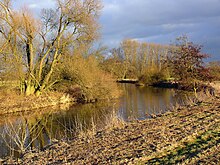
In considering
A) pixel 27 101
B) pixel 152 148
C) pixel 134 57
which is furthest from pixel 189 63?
pixel 134 57

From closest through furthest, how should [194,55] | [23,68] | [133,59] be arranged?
[194,55] → [23,68] → [133,59]

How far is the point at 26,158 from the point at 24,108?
15.3 m

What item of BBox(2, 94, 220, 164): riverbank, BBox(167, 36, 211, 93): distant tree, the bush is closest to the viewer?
BBox(2, 94, 220, 164): riverbank

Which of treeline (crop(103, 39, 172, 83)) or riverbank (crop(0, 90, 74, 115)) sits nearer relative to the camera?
riverbank (crop(0, 90, 74, 115))

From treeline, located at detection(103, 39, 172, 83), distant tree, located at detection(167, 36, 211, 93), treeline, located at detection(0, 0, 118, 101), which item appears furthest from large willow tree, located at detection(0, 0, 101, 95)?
treeline, located at detection(103, 39, 172, 83)

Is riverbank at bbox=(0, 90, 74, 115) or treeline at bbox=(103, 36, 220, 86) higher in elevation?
treeline at bbox=(103, 36, 220, 86)

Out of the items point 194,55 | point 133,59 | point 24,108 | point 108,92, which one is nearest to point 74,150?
point 194,55

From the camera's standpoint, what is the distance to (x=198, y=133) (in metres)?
7.77

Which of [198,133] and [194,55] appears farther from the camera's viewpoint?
[194,55]

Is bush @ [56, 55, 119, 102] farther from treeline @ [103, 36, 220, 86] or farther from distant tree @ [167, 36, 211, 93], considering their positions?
distant tree @ [167, 36, 211, 93]

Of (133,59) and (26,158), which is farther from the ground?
(133,59)

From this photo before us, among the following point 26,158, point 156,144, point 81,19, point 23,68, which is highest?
point 81,19

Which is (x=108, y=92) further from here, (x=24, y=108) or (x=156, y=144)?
(x=156, y=144)

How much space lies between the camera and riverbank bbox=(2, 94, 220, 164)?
6016 mm
